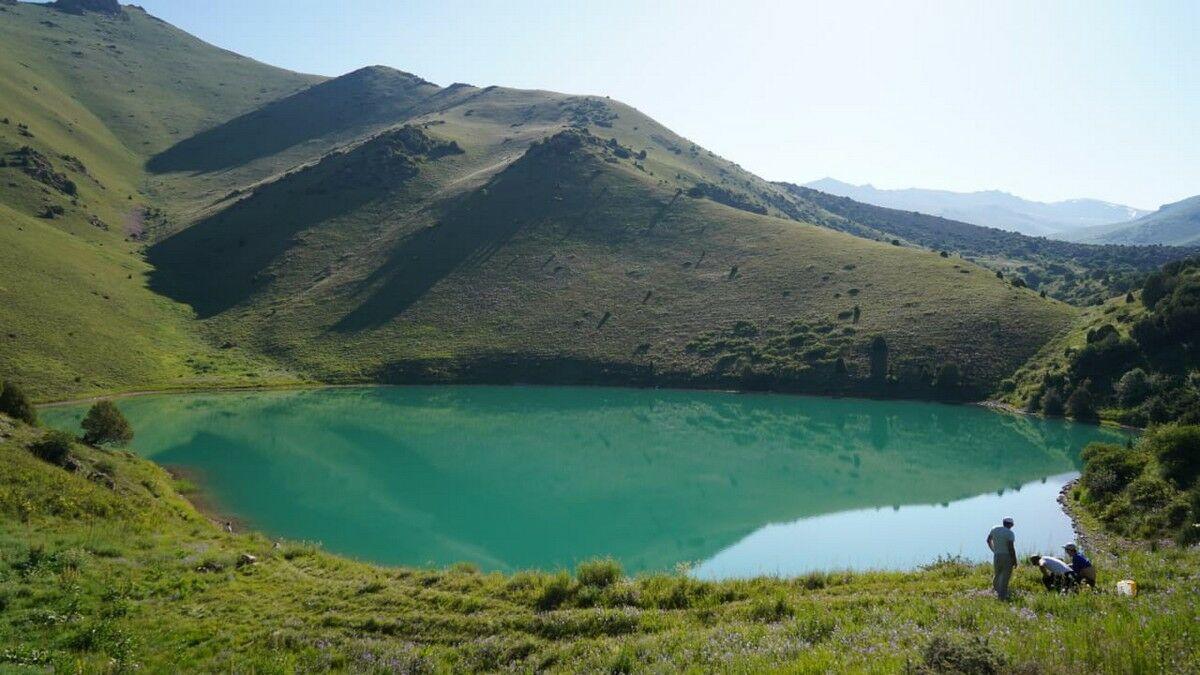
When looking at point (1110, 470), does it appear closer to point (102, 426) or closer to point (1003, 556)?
point (1003, 556)

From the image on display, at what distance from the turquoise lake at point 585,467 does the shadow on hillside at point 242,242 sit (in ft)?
135

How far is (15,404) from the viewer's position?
3250 centimetres

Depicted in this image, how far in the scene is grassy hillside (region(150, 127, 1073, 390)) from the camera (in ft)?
273

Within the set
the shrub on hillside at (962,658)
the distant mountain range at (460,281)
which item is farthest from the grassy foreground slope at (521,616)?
the distant mountain range at (460,281)

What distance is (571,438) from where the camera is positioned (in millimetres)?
58688

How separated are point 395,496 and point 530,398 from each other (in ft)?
129

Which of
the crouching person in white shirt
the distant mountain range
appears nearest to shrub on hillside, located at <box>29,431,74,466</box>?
the crouching person in white shirt

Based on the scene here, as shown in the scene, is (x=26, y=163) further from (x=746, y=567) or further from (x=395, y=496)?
(x=746, y=567)

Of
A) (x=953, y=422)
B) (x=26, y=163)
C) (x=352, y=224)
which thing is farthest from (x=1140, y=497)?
(x=26, y=163)

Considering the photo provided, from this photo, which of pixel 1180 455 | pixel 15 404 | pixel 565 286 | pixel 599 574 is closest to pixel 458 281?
pixel 565 286

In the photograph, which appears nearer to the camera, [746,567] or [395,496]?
[746,567]

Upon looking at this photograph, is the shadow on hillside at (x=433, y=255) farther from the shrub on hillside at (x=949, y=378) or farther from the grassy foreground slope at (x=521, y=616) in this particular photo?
the grassy foreground slope at (x=521, y=616)

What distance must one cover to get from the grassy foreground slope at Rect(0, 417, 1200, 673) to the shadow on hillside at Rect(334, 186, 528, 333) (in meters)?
84.6

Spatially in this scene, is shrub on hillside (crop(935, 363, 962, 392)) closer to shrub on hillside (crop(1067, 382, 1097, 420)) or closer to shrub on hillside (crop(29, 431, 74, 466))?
shrub on hillside (crop(1067, 382, 1097, 420))
